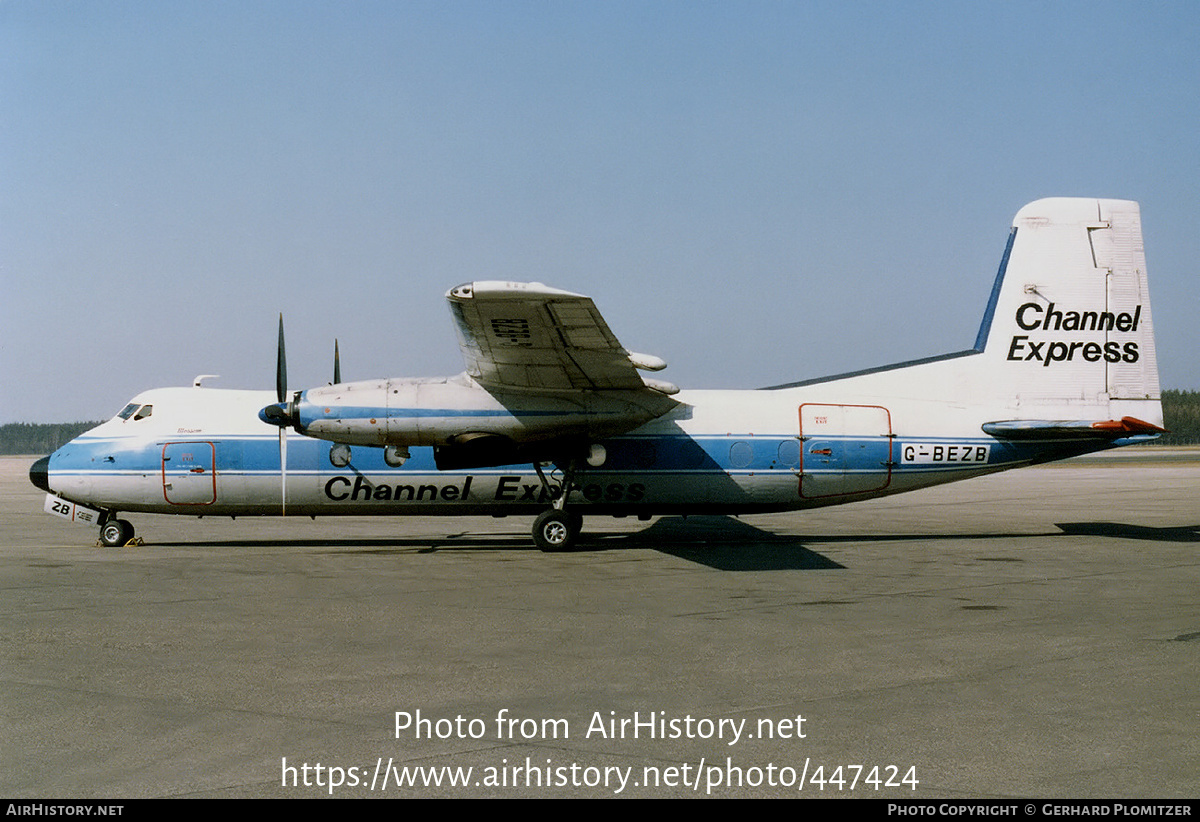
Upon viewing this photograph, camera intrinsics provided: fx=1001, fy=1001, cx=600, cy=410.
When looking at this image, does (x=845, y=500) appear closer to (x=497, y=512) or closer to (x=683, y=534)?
(x=683, y=534)

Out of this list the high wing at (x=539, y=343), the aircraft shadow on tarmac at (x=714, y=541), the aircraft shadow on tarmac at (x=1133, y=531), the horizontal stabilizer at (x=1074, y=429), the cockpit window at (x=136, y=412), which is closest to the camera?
the high wing at (x=539, y=343)

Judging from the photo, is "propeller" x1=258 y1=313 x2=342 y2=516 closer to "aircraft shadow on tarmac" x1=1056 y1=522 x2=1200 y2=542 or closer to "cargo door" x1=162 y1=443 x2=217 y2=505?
"cargo door" x1=162 y1=443 x2=217 y2=505

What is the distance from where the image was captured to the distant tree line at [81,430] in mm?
121562

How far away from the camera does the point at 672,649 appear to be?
9734 millimetres

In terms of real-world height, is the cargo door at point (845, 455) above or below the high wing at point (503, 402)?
below

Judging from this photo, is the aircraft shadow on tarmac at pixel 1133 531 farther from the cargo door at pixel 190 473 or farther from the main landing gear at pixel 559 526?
the cargo door at pixel 190 473

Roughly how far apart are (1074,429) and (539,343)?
10.5 meters

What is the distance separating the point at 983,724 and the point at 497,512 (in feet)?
44.9

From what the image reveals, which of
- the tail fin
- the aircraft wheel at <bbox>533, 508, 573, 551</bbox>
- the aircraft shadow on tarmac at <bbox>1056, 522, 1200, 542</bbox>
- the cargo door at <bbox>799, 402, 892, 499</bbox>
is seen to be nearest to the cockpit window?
the aircraft wheel at <bbox>533, 508, 573, 551</bbox>

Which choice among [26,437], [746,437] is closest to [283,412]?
[746,437]

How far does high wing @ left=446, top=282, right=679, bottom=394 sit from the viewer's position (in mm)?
14438

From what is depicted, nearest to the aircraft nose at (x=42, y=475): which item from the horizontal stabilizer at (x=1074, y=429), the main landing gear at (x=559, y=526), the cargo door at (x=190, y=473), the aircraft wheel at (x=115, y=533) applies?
the aircraft wheel at (x=115, y=533)

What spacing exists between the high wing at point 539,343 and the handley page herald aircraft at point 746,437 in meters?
0.70
